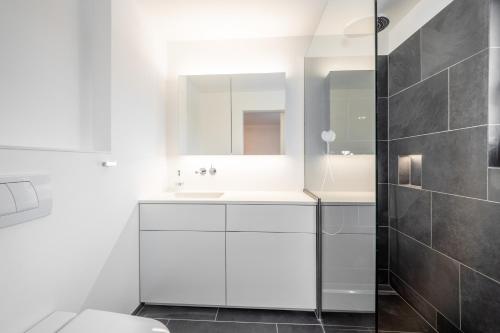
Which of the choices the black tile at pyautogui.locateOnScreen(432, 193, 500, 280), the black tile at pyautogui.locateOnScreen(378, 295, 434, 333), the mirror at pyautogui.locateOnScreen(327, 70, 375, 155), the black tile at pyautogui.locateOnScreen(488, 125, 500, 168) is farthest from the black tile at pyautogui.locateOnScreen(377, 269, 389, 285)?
the mirror at pyautogui.locateOnScreen(327, 70, 375, 155)

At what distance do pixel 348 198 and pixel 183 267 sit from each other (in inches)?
50.9

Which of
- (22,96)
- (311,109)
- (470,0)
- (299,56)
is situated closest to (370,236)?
(311,109)

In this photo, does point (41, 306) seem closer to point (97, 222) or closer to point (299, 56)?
point (97, 222)

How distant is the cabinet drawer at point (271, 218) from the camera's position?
5.53 ft

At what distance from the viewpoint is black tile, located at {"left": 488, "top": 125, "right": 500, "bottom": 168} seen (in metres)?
1.16

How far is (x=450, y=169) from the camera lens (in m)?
1.43

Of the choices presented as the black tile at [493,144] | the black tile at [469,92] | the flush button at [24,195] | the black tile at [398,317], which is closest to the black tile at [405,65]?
the black tile at [469,92]

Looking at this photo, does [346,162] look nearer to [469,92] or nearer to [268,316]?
[469,92]

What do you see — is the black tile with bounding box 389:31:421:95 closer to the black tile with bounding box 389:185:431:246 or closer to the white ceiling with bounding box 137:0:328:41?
the white ceiling with bounding box 137:0:328:41

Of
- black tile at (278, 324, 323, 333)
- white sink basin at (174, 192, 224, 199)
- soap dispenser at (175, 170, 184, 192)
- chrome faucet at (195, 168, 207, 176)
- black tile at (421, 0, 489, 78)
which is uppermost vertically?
black tile at (421, 0, 489, 78)

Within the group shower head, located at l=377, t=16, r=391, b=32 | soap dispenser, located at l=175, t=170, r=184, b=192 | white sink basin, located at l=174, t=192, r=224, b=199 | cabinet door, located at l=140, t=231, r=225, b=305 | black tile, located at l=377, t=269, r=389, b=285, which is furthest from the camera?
soap dispenser, located at l=175, t=170, r=184, b=192

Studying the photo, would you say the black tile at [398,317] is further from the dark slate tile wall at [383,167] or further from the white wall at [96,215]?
the white wall at [96,215]

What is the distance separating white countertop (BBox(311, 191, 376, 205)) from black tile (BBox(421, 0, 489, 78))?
103cm

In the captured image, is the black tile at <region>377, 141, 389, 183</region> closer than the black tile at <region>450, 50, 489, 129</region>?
No
